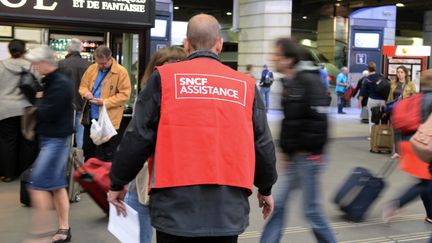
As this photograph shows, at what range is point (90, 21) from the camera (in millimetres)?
7238

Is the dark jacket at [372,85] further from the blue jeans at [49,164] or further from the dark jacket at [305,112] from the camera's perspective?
the blue jeans at [49,164]

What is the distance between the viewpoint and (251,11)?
19.5 m

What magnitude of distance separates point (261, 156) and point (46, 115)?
2.28 meters

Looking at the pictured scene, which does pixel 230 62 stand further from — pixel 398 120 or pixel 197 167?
pixel 197 167

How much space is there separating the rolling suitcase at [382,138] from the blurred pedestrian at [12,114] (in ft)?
21.2

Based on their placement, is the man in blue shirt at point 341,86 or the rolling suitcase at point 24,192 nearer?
the rolling suitcase at point 24,192

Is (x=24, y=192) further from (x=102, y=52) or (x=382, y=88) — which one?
(x=382, y=88)

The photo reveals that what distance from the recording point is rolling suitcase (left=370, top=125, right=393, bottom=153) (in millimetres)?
10375

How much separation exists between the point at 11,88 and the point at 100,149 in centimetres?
154

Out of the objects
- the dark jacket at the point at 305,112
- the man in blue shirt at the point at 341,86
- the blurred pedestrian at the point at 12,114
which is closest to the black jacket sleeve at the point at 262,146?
the dark jacket at the point at 305,112

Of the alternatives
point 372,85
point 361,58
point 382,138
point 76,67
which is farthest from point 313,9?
point 76,67

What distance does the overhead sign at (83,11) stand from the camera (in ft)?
22.4

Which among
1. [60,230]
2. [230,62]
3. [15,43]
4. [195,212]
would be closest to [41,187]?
[60,230]

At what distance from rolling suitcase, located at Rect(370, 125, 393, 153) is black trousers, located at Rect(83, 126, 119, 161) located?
222 inches
